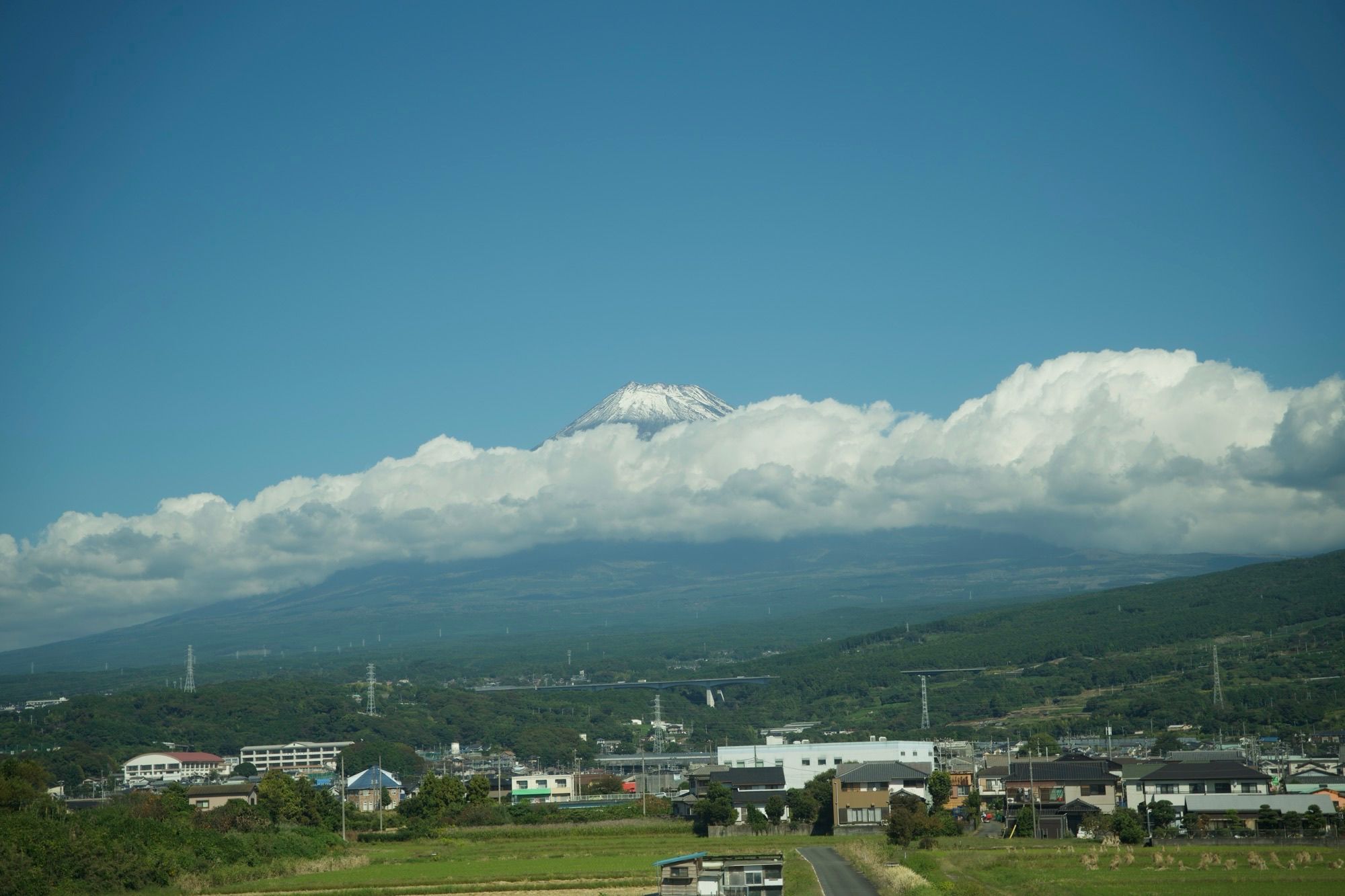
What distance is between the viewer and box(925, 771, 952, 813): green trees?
48.4 m

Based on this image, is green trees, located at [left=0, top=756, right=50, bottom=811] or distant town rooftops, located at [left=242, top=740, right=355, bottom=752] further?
distant town rooftops, located at [left=242, top=740, right=355, bottom=752]

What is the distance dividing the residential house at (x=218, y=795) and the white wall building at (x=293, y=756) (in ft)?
98.7

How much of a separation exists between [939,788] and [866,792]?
2685 mm

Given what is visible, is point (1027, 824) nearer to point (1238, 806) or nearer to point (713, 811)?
point (1238, 806)

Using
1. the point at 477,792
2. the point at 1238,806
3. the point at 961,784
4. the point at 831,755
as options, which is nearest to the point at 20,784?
the point at 477,792

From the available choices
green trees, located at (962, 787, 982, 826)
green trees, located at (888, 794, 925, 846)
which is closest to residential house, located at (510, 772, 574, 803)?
green trees, located at (962, 787, 982, 826)

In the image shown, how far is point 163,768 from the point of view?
78000 mm

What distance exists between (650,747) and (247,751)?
87.3 feet

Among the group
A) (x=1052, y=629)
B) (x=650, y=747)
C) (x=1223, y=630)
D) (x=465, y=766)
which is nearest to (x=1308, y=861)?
(x=465, y=766)

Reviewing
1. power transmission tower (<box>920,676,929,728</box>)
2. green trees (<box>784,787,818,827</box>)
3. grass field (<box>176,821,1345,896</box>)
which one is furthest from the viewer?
power transmission tower (<box>920,676,929,728</box>)

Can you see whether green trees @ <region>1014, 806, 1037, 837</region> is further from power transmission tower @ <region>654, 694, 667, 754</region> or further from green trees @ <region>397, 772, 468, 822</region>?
power transmission tower @ <region>654, 694, 667, 754</region>

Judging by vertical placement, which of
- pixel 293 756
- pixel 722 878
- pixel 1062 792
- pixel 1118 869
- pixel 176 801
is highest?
pixel 722 878

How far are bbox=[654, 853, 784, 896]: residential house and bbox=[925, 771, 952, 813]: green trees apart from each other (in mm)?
21620

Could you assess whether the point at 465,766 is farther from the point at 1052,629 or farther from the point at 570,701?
the point at 1052,629
